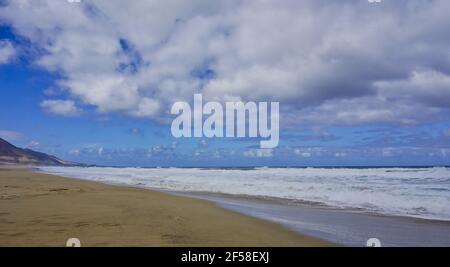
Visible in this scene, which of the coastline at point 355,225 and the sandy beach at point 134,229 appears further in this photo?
the coastline at point 355,225

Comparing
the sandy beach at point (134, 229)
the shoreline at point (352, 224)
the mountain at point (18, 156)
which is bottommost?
the shoreline at point (352, 224)

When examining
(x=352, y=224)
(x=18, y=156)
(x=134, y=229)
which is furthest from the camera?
(x=18, y=156)

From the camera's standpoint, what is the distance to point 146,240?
21.4 ft

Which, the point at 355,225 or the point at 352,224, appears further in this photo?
the point at 352,224

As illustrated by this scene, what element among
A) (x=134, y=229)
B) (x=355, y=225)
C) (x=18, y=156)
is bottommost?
(x=355, y=225)

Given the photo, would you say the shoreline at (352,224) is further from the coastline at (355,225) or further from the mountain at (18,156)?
the mountain at (18,156)

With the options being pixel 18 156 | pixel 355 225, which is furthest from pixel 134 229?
pixel 18 156

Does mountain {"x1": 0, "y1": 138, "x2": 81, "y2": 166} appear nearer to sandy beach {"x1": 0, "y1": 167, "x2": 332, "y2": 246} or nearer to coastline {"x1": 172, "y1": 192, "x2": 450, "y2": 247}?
sandy beach {"x1": 0, "y1": 167, "x2": 332, "y2": 246}

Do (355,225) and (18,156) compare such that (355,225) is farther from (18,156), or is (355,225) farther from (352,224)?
(18,156)

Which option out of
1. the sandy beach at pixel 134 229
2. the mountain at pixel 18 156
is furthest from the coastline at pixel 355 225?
the mountain at pixel 18 156

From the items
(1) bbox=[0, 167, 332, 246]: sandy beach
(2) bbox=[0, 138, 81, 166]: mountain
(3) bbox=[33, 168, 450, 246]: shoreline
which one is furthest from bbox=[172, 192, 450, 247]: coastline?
(2) bbox=[0, 138, 81, 166]: mountain

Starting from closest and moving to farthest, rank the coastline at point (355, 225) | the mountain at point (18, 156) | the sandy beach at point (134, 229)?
1. the sandy beach at point (134, 229)
2. the coastline at point (355, 225)
3. the mountain at point (18, 156)

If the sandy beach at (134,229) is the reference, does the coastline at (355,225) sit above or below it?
below
